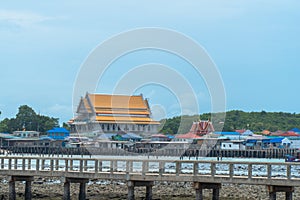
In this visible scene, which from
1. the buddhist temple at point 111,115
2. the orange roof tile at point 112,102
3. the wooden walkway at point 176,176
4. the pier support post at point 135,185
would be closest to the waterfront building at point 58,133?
the buddhist temple at point 111,115

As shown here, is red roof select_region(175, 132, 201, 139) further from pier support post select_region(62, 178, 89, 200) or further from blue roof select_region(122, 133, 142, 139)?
pier support post select_region(62, 178, 89, 200)

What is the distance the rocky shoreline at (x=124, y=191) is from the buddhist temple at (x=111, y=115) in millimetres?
88131

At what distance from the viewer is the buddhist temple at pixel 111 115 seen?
6107 inches

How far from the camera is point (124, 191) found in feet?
186

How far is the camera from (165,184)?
64250 mm

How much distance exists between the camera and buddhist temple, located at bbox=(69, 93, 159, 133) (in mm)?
155125

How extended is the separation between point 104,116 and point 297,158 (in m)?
49.0

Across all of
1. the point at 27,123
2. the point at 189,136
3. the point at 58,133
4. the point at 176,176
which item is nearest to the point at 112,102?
the point at 189,136

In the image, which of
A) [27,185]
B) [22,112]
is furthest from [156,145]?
[27,185]

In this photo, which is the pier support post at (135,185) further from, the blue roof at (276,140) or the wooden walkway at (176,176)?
the blue roof at (276,140)

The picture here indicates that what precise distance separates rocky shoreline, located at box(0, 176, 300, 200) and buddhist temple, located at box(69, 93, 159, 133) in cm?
8813

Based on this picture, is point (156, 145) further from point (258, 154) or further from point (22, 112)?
point (22, 112)

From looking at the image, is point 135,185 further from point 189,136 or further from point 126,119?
point 126,119

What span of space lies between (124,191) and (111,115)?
98.5 m
